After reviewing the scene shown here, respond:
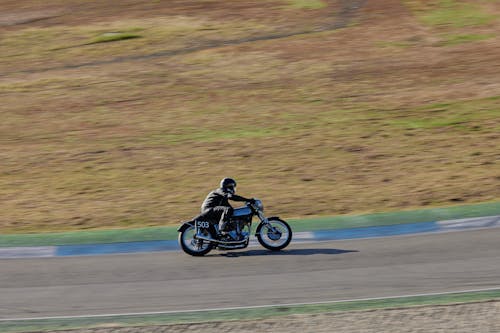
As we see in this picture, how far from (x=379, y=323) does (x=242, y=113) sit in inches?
585

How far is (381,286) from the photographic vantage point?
13852mm

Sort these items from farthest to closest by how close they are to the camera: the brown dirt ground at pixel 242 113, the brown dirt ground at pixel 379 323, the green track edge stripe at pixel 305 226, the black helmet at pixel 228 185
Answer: the brown dirt ground at pixel 242 113 → the green track edge stripe at pixel 305 226 → the black helmet at pixel 228 185 → the brown dirt ground at pixel 379 323

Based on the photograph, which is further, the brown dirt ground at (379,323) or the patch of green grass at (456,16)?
the patch of green grass at (456,16)

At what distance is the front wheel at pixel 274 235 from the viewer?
51.9 feet

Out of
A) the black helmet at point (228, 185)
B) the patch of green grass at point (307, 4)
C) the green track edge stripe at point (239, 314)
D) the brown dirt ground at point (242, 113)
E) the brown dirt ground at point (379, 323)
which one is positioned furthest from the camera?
the patch of green grass at point (307, 4)

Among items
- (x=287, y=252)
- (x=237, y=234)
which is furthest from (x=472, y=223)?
(x=237, y=234)

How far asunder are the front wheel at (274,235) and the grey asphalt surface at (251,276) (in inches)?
6.5

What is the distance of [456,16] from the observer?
3475cm

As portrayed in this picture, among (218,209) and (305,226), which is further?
(305,226)

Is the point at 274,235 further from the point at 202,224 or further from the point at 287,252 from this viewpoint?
the point at 202,224

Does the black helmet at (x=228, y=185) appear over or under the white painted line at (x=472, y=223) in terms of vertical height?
over

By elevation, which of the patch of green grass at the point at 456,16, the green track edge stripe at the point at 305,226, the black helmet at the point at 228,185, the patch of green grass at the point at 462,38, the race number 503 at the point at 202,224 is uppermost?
the patch of green grass at the point at 456,16

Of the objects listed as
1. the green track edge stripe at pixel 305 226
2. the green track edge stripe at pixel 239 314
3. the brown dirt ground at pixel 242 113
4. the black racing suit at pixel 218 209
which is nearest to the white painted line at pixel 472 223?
the green track edge stripe at pixel 305 226

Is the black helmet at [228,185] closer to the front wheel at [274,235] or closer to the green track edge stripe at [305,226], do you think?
the front wheel at [274,235]
